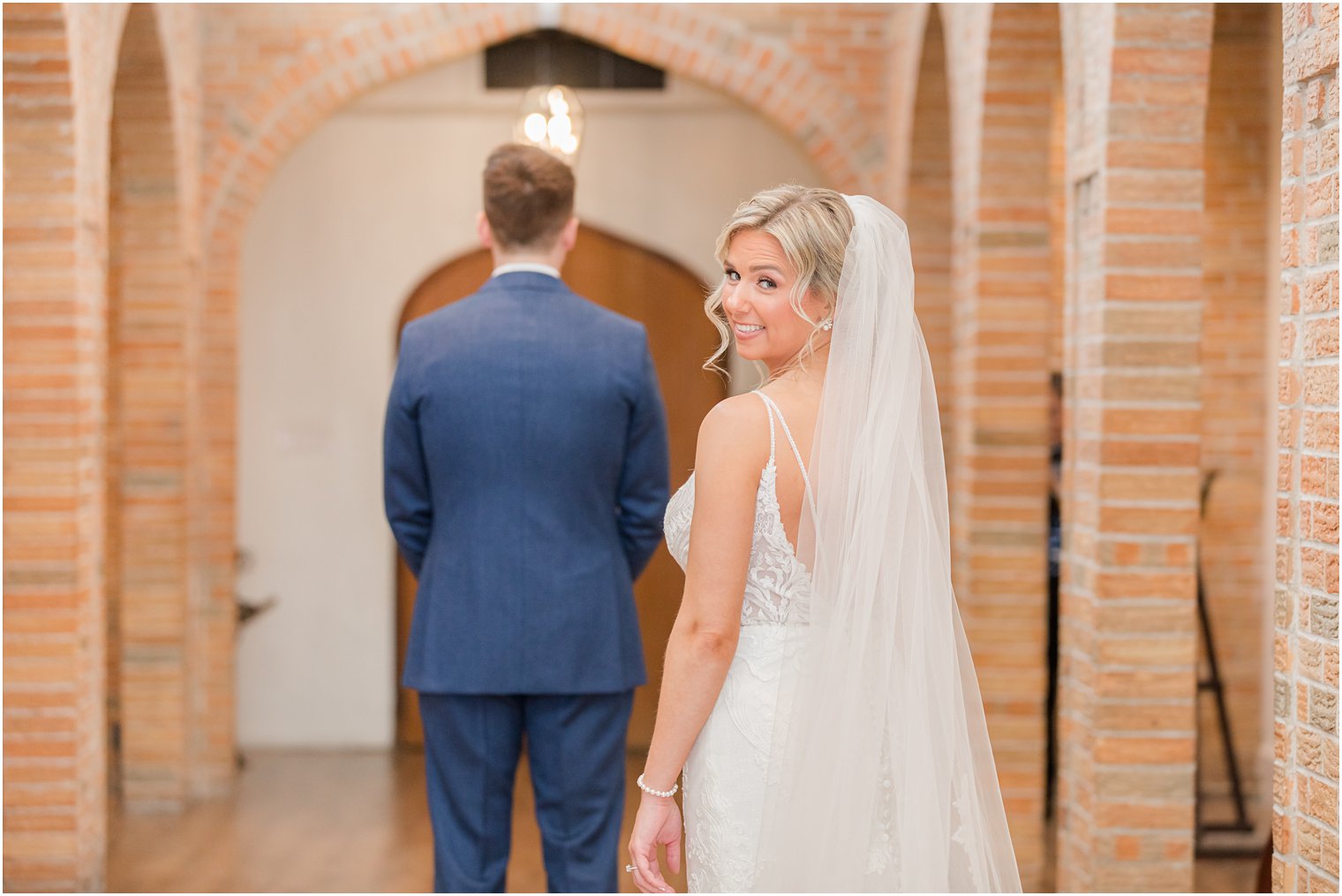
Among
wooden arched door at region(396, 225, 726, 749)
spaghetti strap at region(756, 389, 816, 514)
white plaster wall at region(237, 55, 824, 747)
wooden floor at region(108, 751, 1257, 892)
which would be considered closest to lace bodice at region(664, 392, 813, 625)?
spaghetti strap at region(756, 389, 816, 514)

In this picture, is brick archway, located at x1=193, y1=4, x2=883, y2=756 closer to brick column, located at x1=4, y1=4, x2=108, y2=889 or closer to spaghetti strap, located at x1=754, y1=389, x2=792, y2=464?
brick column, located at x1=4, y1=4, x2=108, y2=889

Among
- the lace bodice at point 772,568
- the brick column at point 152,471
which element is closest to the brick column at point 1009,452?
the lace bodice at point 772,568

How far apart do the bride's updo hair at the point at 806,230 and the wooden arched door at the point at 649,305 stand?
481cm

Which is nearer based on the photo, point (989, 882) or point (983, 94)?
point (989, 882)

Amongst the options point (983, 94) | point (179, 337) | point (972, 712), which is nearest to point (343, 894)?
point (179, 337)

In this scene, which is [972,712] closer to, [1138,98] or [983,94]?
[1138,98]

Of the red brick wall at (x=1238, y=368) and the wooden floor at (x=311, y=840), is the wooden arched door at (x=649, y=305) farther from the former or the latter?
the red brick wall at (x=1238, y=368)

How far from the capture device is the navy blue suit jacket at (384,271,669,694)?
9.27ft

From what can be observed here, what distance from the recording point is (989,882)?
2129 mm

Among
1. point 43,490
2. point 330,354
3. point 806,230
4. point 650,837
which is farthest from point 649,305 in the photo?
point 650,837

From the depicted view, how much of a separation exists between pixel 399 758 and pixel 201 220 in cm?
263

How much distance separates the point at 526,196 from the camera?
285 cm

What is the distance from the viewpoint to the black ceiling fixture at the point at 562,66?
6.77m

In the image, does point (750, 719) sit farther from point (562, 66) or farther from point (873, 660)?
point (562, 66)
